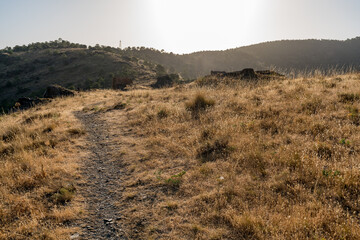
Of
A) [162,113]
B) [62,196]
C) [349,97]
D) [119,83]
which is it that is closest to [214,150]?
[62,196]

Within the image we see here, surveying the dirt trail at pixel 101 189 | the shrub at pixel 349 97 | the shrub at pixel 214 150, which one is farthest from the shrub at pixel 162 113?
the shrub at pixel 349 97

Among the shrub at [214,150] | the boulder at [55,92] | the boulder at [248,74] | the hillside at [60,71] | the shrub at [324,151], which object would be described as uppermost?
the hillside at [60,71]

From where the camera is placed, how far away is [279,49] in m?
82.9

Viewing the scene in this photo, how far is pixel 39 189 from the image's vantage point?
173 inches

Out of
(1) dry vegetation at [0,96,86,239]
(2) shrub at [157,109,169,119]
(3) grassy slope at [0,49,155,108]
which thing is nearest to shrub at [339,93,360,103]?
(2) shrub at [157,109,169,119]

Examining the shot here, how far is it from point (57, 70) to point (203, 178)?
70.8 m

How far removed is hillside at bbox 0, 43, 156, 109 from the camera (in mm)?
49744

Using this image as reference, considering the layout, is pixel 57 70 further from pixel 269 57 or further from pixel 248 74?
pixel 269 57

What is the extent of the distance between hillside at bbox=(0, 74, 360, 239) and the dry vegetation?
24 mm

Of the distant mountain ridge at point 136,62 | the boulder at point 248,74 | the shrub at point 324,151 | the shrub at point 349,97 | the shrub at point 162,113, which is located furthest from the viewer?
the distant mountain ridge at point 136,62

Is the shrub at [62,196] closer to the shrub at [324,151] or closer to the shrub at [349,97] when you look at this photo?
the shrub at [324,151]

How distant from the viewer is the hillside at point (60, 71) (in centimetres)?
4974

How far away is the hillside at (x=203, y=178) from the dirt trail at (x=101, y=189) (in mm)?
24

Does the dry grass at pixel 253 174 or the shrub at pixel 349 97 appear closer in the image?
the dry grass at pixel 253 174
